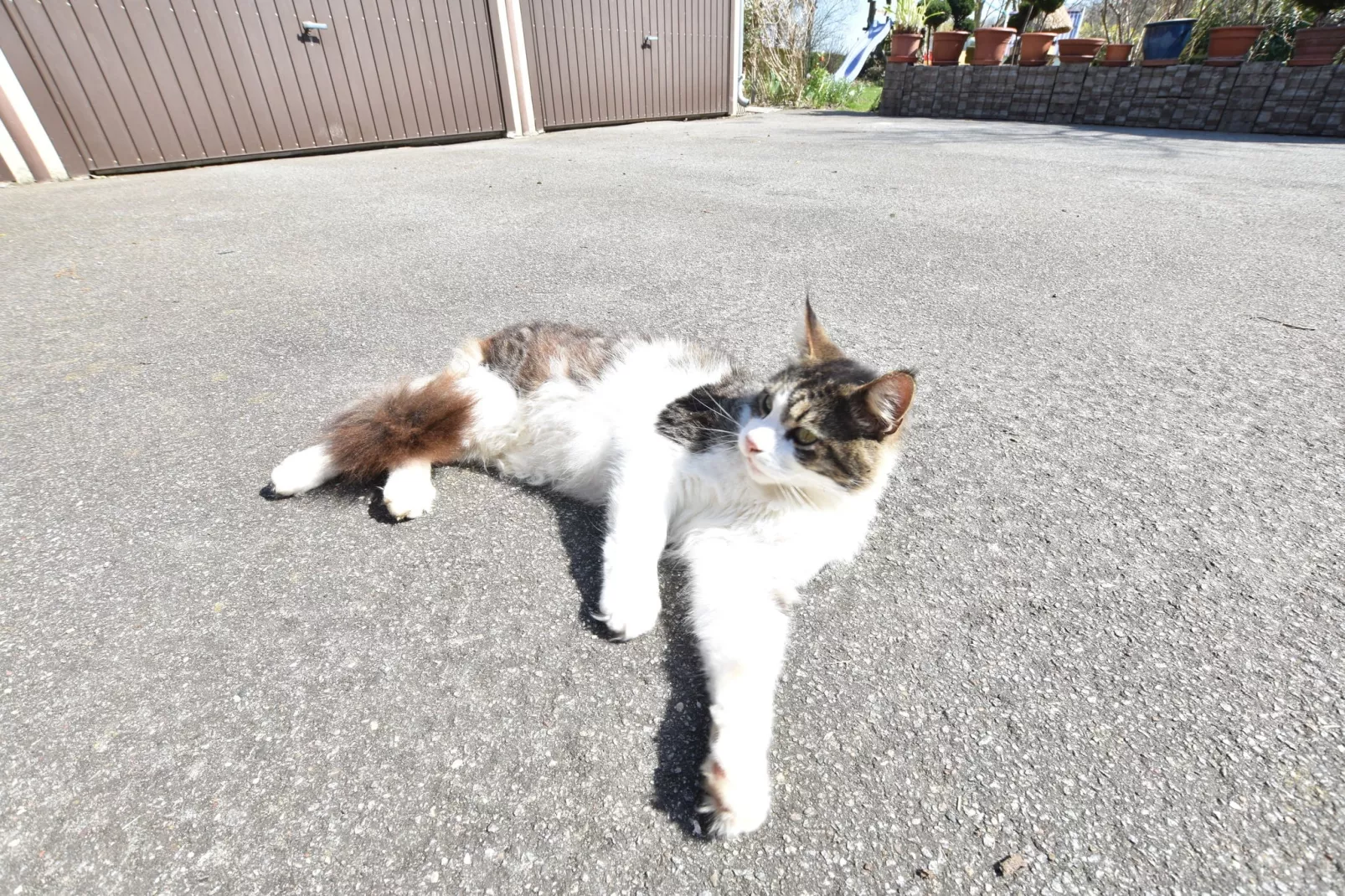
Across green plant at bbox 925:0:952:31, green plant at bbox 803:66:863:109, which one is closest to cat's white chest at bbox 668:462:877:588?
green plant at bbox 803:66:863:109

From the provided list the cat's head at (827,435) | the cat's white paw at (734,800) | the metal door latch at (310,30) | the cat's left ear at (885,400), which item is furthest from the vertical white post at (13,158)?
the cat's white paw at (734,800)

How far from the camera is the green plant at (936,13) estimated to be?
14.2 metres

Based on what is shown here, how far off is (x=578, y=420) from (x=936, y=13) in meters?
17.2

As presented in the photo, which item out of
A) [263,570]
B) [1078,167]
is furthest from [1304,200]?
[263,570]

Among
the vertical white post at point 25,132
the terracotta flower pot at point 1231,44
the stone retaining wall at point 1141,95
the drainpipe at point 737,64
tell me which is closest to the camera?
the vertical white post at point 25,132

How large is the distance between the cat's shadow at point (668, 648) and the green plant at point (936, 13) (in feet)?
56.4

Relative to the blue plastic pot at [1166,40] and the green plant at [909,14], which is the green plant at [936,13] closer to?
the green plant at [909,14]

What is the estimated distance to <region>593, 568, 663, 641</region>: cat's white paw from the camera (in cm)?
154

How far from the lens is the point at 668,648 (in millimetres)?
1533

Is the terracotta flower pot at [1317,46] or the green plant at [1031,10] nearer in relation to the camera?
the terracotta flower pot at [1317,46]

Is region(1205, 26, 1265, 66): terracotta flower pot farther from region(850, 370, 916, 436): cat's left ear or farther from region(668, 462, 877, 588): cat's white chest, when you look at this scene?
region(668, 462, 877, 588): cat's white chest

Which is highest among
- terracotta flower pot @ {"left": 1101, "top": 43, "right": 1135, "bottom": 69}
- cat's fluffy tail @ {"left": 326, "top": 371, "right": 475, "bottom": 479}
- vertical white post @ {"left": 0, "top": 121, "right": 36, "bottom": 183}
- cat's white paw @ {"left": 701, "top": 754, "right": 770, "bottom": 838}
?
terracotta flower pot @ {"left": 1101, "top": 43, "right": 1135, "bottom": 69}

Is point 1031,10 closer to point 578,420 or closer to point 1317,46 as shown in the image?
point 1317,46

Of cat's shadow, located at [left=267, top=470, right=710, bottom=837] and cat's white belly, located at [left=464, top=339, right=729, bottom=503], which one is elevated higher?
cat's white belly, located at [left=464, top=339, right=729, bottom=503]
